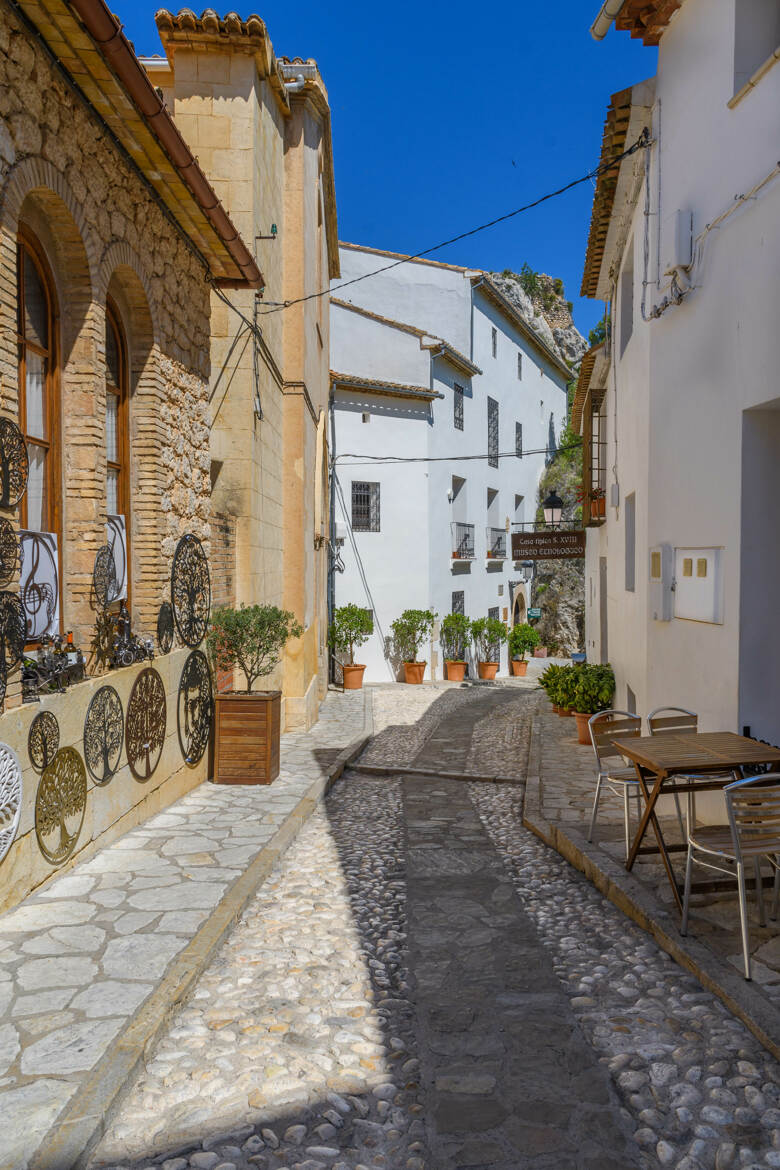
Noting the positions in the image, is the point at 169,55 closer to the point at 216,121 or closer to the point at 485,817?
the point at 216,121

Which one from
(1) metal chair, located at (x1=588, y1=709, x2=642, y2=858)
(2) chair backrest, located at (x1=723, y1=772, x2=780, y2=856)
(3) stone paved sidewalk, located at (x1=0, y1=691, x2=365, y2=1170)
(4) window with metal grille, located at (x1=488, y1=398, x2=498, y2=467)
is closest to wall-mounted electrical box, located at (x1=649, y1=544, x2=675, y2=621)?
(1) metal chair, located at (x1=588, y1=709, x2=642, y2=858)

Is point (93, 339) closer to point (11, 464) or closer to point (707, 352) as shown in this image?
point (11, 464)

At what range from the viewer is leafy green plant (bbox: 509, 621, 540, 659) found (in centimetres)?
2477

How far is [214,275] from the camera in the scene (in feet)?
26.5

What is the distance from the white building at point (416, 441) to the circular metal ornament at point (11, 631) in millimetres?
15699

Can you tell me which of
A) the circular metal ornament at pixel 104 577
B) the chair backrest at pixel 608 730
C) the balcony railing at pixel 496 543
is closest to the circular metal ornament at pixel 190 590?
the circular metal ornament at pixel 104 577

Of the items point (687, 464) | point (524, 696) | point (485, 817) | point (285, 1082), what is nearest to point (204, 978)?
point (285, 1082)

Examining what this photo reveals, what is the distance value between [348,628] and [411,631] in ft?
5.65

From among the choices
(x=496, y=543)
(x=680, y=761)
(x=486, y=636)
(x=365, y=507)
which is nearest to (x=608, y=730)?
(x=680, y=761)

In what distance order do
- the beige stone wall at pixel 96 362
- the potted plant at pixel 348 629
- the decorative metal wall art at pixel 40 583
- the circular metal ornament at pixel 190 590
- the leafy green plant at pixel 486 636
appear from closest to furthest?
the beige stone wall at pixel 96 362 < the decorative metal wall art at pixel 40 583 < the circular metal ornament at pixel 190 590 < the potted plant at pixel 348 629 < the leafy green plant at pixel 486 636

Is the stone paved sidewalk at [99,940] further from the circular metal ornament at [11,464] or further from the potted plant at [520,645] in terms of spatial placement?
the potted plant at [520,645]

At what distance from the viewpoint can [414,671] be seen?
65.6ft

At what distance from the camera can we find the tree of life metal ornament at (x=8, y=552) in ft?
13.4

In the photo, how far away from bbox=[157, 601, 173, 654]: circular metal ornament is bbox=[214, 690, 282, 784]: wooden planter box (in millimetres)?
1276
